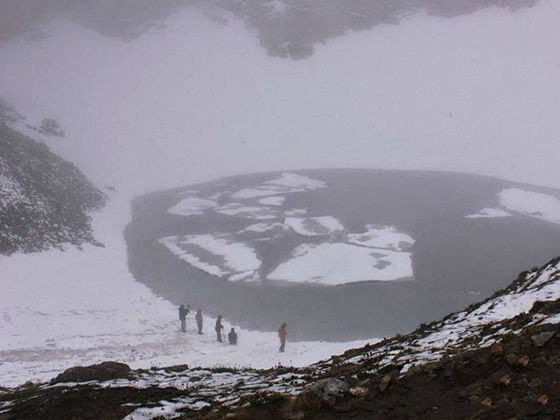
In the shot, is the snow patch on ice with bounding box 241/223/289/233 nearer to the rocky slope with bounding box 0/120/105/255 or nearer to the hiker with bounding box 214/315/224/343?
the rocky slope with bounding box 0/120/105/255

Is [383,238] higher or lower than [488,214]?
lower

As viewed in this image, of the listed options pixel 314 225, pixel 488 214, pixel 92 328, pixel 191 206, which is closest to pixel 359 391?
pixel 92 328

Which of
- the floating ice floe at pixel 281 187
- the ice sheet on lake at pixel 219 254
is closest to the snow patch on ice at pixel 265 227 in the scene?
the ice sheet on lake at pixel 219 254

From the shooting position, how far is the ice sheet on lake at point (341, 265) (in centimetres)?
3108

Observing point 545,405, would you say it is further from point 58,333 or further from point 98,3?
point 98,3

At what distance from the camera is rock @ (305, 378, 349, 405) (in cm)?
678

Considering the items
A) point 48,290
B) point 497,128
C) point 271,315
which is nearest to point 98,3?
point 497,128

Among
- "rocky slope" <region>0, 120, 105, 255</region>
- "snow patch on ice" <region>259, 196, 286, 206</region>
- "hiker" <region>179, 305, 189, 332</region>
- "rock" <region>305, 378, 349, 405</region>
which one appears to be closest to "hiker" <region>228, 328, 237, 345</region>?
"hiker" <region>179, 305, 189, 332</region>

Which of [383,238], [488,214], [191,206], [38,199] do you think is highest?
[38,199]

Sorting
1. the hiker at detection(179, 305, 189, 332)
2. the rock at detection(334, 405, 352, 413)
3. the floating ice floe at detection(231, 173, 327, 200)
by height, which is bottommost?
the hiker at detection(179, 305, 189, 332)

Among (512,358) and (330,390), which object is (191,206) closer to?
(330,390)

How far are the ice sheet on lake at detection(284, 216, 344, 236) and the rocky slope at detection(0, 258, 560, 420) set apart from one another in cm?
2574

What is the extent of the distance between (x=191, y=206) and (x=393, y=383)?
43.5 metres

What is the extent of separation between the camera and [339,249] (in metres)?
34.5
